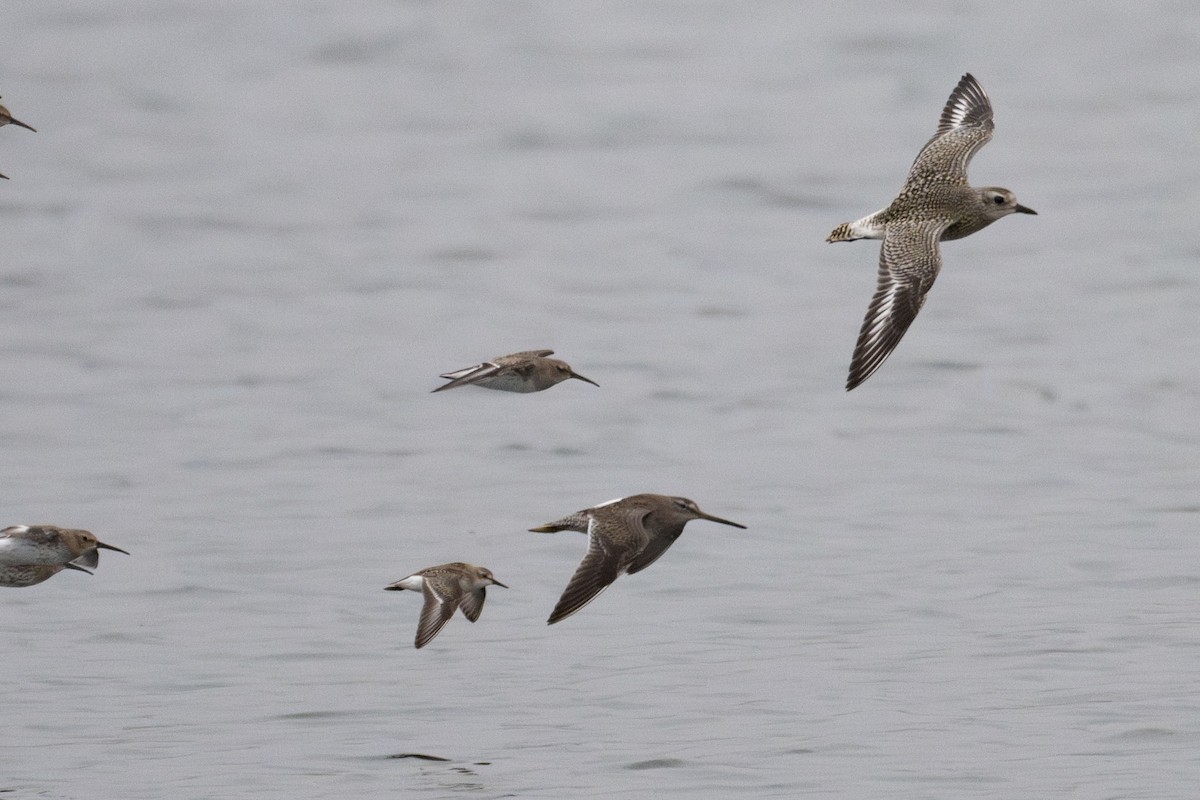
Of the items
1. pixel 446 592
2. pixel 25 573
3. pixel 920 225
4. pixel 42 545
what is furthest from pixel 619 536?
pixel 25 573

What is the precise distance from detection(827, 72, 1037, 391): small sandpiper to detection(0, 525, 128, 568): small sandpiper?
4457 mm

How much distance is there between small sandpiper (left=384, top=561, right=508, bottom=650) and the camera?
15.9 metres

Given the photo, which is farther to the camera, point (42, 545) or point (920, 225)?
point (920, 225)

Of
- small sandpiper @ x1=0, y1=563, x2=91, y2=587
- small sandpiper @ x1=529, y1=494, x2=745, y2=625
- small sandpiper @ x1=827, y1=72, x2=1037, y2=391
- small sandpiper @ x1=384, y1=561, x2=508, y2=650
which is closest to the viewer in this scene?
small sandpiper @ x1=529, y1=494, x2=745, y2=625

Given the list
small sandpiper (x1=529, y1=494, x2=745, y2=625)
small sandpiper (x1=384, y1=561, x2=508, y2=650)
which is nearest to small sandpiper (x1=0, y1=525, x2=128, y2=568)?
small sandpiper (x1=384, y1=561, x2=508, y2=650)

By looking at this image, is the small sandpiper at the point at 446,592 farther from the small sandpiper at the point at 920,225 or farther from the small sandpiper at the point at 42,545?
the small sandpiper at the point at 920,225

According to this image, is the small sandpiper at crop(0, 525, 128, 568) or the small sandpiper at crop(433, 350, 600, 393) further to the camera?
the small sandpiper at crop(433, 350, 600, 393)

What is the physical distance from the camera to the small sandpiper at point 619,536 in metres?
14.3

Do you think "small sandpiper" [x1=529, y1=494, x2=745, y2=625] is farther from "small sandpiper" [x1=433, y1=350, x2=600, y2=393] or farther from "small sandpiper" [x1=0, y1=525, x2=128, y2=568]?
"small sandpiper" [x1=0, y1=525, x2=128, y2=568]

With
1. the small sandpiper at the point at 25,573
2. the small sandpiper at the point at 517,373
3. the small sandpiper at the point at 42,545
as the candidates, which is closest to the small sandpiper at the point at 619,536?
the small sandpiper at the point at 517,373

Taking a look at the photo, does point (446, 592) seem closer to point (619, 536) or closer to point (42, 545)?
point (619, 536)

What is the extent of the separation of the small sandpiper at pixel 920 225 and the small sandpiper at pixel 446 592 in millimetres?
2506

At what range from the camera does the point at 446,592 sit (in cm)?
1611

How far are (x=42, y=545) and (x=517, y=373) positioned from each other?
2.88 m
